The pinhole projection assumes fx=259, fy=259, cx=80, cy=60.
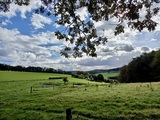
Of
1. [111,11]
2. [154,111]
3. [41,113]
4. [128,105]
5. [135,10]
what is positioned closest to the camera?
[135,10]

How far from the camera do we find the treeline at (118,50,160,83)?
10038 centimetres

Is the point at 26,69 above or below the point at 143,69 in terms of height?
above

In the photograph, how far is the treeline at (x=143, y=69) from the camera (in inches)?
3952

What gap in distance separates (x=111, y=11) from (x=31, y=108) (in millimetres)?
17028

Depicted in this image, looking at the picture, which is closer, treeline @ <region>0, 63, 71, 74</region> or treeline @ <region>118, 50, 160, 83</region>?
treeline @ <region>118, 50, 160, 83</region>

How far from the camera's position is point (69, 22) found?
16.0m

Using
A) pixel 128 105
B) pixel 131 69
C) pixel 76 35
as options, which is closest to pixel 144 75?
pixel 131 69

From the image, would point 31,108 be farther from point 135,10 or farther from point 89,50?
point 135,10

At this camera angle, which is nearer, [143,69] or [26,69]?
[143,69]

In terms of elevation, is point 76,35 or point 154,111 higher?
point 76,35

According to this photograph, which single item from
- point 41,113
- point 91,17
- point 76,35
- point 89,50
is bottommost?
point 41,113

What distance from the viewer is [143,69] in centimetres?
10644

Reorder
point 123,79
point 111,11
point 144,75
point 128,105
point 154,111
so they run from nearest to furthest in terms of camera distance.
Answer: point 111,11
point 154,111
point 128,105
point 144,75
point 123,79

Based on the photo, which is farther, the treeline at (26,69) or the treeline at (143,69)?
the treeline at (26,69)
